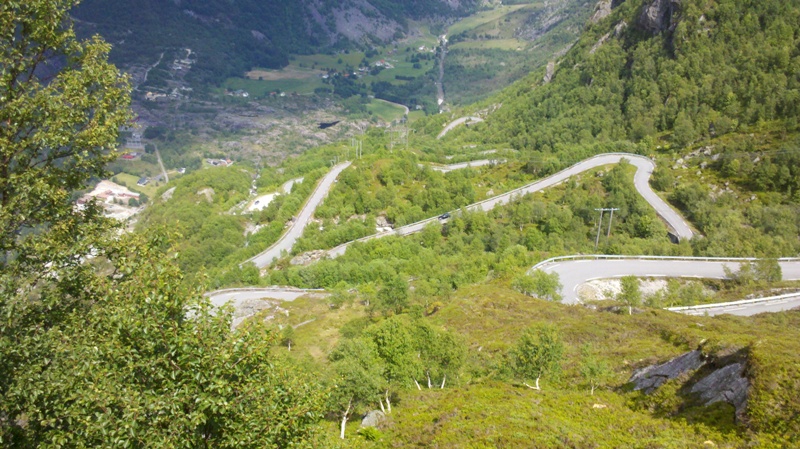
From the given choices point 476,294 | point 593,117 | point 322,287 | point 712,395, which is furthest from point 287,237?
point 593,117

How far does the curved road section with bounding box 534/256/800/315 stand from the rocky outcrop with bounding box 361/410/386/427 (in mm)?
38320

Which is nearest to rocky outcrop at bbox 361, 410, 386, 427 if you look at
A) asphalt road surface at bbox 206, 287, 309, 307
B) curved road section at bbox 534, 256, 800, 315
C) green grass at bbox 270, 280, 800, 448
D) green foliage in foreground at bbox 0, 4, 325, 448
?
green grass at bbox 270, 280, 800, 448

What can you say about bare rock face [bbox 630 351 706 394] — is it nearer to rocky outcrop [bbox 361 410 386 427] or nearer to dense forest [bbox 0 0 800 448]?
dense forest [bbox 0 0 800 448]

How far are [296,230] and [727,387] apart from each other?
93810 millimetres

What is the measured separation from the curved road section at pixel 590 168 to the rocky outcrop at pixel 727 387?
2825 inches

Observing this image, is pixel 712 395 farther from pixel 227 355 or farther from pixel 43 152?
pixel 43 152

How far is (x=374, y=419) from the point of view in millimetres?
27156

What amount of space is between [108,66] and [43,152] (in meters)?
2.60

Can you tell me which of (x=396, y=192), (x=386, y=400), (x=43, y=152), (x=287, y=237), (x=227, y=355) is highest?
(x=43, y=152)

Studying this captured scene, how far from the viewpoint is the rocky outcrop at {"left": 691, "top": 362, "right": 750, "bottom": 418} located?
57.0 feet

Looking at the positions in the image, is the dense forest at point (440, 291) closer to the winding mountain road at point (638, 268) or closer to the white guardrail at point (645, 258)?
the winding mountain road at point (638, 268)

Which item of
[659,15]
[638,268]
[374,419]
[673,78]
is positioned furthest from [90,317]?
[659,15]

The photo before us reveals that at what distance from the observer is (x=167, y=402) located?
8.50 m

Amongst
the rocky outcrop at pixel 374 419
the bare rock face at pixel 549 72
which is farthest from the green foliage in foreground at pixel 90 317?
the bare rock face at pixel 549 72
